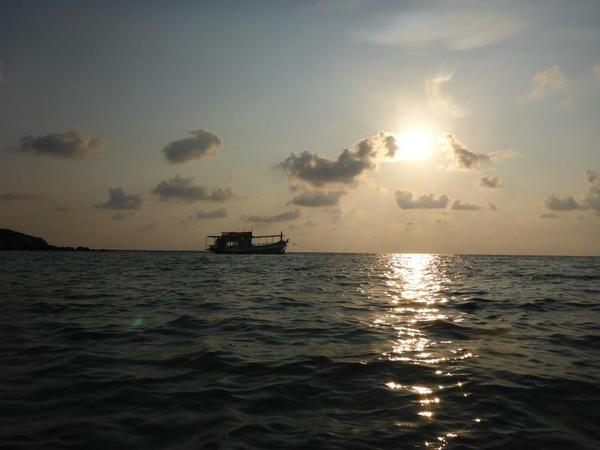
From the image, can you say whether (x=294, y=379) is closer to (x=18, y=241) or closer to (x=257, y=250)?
(x=257, y=250)

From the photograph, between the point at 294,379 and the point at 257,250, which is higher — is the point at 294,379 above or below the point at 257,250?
below

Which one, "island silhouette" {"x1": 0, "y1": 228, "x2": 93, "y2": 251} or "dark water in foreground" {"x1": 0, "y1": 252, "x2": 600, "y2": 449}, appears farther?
"island silhouette" {"x1": 0, "y1": 228, "x2": 93, "y2": 251}

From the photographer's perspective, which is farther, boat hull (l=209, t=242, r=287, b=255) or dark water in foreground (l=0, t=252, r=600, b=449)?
boat hull (l=209, t=242, r=287, b=255)

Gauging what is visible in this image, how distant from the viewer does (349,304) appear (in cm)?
1731

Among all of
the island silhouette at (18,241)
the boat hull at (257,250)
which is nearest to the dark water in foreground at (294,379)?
the boat hull at (257,250)

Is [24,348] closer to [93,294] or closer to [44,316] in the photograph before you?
[44,316]

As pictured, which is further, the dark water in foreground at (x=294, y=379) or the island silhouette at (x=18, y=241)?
the island silhouette at (x=18, y=241)

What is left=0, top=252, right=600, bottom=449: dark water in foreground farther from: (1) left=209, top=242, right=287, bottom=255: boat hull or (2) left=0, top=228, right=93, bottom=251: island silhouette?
(2) left=0, top=228, right=93, bottom=251: island silhouette

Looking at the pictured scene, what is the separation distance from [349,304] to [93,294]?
11.8 metres

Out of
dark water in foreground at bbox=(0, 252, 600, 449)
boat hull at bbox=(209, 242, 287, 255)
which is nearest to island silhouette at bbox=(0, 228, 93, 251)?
boat hull at bbox=(209, 242, 287, 255)

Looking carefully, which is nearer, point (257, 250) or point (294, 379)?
point (294, 379)

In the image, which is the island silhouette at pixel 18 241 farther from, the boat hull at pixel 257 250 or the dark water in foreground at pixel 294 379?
the dark water in foreground at pixel 294 379

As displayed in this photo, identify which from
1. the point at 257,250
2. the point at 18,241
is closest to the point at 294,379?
the point at 257,250

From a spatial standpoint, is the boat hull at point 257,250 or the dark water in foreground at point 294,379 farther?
the boat hull at point 257,250
